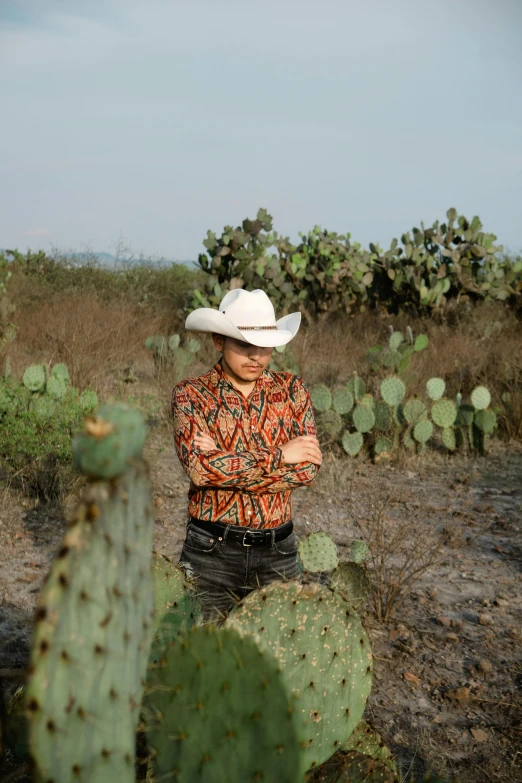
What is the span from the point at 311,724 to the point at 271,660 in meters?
0.45

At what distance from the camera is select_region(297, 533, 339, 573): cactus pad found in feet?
12.5

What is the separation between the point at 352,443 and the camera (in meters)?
6.59

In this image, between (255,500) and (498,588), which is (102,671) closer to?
(255,500)

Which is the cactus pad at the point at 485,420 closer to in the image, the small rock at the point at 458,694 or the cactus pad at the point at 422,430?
the cactus pad at the point at 422,430

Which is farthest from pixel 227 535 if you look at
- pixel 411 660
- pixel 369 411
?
pixel 369 411

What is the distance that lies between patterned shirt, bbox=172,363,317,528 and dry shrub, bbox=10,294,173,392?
468 cm

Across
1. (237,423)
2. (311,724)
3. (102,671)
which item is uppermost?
(237,423)

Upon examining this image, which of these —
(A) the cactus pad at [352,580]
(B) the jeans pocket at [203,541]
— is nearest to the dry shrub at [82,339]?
(A) the cactus pad at [352,580]

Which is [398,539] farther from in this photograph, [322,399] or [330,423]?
[322,399]

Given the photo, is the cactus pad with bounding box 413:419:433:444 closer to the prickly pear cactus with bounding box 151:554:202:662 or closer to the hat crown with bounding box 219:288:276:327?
the hat crown with bounding box 219:288:276:327

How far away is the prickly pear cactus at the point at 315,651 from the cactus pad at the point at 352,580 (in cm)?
197

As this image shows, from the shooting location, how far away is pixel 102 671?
989mm

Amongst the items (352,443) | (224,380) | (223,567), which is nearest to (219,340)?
(224,380)

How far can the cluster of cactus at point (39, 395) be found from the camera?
5297 millimetres
